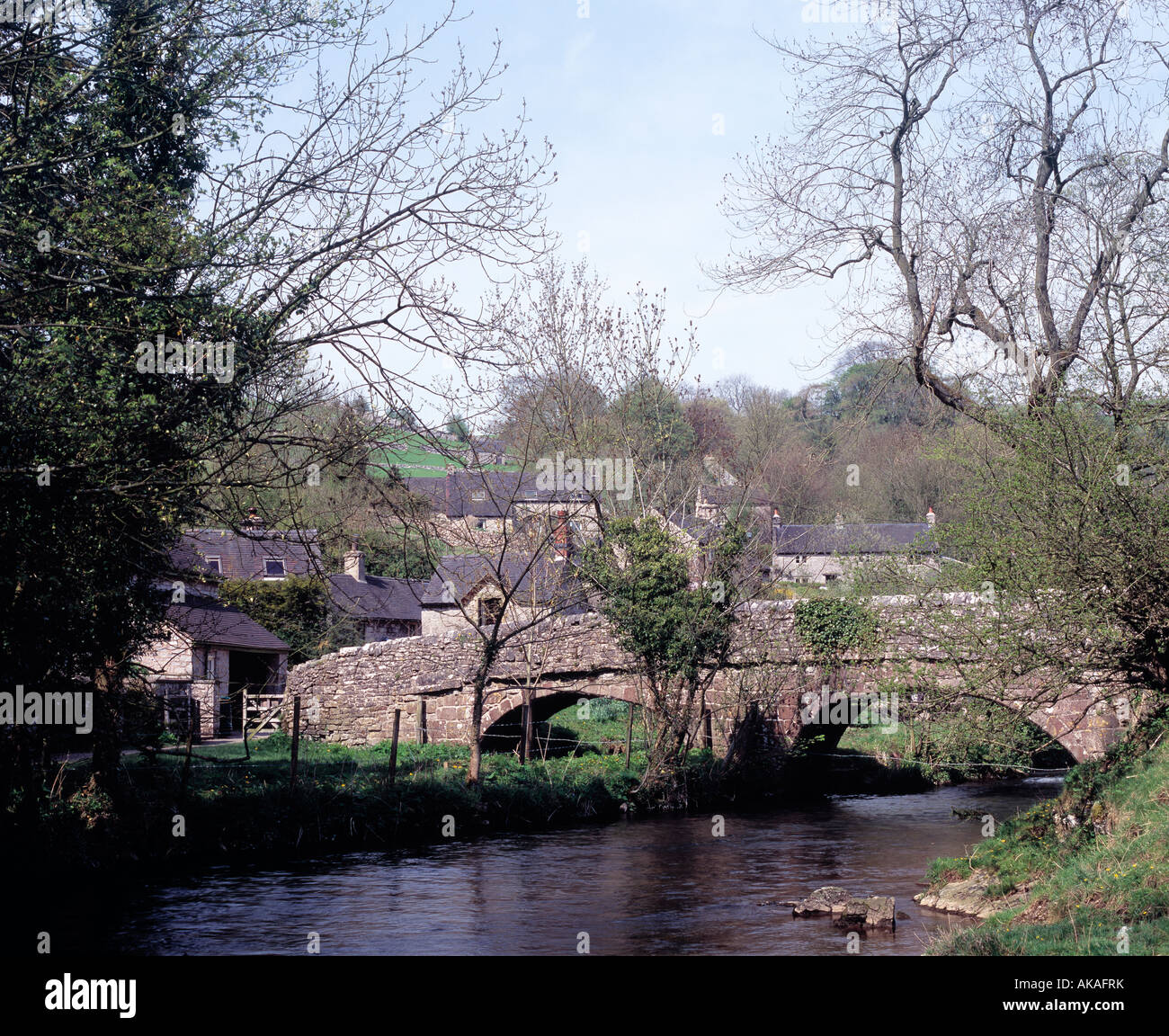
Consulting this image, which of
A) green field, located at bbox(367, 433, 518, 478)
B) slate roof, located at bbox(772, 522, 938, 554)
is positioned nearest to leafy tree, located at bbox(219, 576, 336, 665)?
slate roof, located at bbox(772, 522, 938, 554)

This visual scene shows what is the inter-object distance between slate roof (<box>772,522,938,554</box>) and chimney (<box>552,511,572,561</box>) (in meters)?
4.35

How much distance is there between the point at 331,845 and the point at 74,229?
35.0 ft

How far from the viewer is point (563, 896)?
43.5 ft

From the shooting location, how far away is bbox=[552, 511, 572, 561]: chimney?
19359mm

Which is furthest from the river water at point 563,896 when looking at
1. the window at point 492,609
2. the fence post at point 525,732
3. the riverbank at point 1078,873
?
the window at point 492,609

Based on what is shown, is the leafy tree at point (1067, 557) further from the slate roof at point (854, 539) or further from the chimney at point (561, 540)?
the chimney at point (561, 540)

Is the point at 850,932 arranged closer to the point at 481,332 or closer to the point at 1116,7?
the point at 481,332

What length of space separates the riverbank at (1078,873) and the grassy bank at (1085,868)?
13 mm

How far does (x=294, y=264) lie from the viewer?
24.5 ft

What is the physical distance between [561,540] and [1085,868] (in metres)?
13.2

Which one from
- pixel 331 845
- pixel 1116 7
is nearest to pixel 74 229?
pixel 331 845

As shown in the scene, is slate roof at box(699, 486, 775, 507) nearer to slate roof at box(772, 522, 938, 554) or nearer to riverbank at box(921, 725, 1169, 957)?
slate roof at box(772, 522, 938, 554)

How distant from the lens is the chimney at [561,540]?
19359 millimetres
